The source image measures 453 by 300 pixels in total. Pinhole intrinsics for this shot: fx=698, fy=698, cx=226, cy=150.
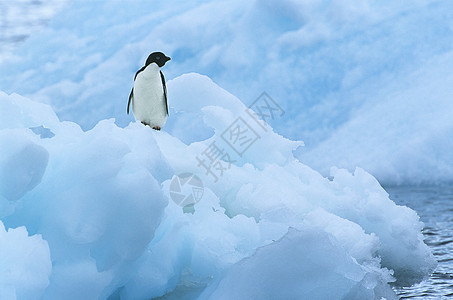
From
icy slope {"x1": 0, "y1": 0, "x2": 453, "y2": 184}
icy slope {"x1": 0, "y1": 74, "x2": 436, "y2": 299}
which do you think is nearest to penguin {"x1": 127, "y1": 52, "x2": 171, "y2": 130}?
icy slope {"x1": 0, "y1": 74, "x2": 436, "y2": 299}

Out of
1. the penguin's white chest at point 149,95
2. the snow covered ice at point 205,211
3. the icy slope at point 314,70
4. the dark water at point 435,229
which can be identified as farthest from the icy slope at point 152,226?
the icy slope at point 314,70

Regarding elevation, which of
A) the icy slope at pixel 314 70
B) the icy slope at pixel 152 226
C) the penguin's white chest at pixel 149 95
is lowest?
the icy slope at pixel 152 226

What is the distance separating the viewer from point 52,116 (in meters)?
3.12

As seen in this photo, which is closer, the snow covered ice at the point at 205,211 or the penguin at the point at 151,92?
the snow covered ice at the point at 205,211

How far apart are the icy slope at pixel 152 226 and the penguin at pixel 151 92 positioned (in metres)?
0.83

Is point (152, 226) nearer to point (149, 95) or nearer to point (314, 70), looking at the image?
point (149, 95)

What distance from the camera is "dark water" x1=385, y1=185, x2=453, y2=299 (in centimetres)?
359

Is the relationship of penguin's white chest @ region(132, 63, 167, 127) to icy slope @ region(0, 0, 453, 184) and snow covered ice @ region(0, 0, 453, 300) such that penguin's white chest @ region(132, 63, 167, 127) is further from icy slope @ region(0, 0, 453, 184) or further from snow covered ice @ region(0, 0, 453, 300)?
icy slope @ region(0, 0, 453, 184)

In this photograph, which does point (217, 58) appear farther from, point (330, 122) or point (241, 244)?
point (241, 244)

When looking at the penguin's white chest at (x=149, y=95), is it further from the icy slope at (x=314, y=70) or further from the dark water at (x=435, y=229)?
the icy slope at (x=314, y=70)

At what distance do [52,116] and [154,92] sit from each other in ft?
A: 4.33

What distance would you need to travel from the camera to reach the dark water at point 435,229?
3588 millimetres

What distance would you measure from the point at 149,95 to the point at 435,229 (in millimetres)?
2526

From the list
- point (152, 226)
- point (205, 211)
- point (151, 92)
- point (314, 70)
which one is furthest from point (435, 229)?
point (314, 70)
